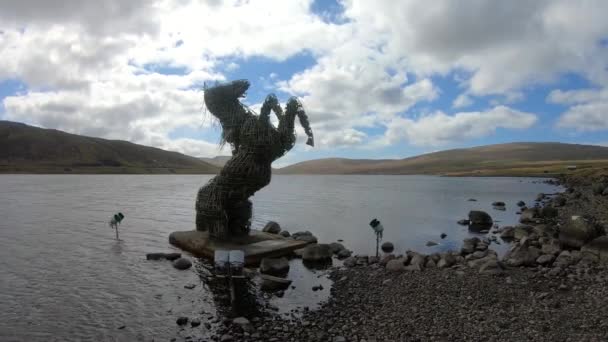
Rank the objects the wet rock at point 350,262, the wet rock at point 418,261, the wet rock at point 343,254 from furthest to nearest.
→ 1. the wet rock at point 343,254
2. the wet rock at point 350,262
3. the wet rock at point 418,261

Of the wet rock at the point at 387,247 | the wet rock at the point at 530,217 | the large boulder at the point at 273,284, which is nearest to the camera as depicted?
the large boulder at the point at 273,284

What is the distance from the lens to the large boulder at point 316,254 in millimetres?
22781

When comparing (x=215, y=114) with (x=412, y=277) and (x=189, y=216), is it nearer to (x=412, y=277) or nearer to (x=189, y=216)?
(x=412, y=277)

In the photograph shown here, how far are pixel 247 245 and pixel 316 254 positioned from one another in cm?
392

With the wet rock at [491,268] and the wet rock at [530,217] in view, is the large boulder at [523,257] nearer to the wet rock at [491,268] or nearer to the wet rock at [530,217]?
the wet rock at [491,268]

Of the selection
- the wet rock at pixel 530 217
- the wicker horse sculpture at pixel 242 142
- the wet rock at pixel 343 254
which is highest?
the wicker horse sculpture at pixel 242 142

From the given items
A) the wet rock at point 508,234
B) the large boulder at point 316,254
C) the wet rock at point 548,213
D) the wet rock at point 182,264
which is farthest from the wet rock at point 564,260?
the wet rock at point 548,213

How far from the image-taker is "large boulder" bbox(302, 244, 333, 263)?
22.8m

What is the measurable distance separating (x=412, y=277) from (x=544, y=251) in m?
8.14

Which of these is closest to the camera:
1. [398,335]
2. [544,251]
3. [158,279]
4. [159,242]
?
[398,335]

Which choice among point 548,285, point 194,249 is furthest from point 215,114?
point 548,285

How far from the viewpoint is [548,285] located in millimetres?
15352

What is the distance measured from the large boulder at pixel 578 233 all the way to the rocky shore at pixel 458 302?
2.13 metres

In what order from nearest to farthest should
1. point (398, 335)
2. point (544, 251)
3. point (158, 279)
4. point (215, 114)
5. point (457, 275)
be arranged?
point (398, 335), point (457, 275), point (158, 279), point (544, 251), point (215, 114)
